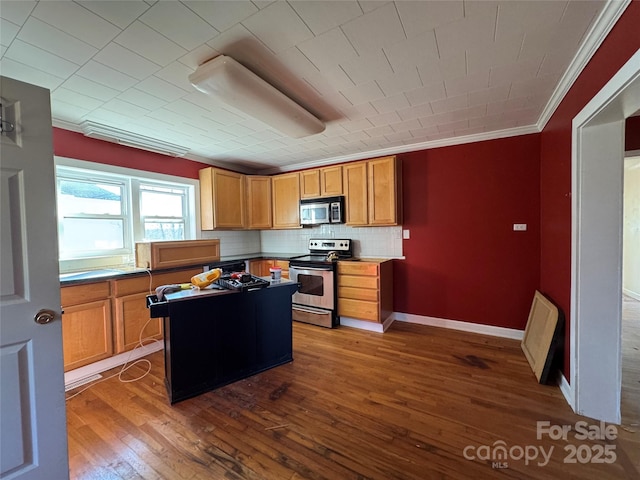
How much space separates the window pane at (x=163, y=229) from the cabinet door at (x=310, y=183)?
6.36 ft

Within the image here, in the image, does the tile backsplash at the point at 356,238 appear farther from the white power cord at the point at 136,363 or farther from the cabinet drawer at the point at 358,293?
the white power cord at the point at 136,363

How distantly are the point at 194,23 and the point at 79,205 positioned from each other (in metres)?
2.58

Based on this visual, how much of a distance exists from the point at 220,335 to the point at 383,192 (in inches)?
104

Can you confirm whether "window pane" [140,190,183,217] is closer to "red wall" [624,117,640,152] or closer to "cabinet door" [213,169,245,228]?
"cabinet door" [213,169,245,228]

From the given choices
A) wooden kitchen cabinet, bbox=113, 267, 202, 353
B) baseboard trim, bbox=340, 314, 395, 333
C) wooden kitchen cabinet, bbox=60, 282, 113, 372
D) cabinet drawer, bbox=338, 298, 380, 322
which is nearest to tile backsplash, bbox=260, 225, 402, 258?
cabinet drawer, bbox=338, 298, 380, 322

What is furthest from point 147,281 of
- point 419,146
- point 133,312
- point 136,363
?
point 419,146

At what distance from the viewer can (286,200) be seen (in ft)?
14.6

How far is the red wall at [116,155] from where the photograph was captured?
2.70 meters

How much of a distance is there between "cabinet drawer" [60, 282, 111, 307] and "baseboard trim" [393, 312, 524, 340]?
3554 mm

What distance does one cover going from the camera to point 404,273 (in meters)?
3.81

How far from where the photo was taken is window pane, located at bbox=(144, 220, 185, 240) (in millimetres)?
3529

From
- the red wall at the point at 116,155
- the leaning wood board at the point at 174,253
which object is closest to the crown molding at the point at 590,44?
the leaning wood board at the point at 174,253

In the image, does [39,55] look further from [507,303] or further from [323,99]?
[507,303]

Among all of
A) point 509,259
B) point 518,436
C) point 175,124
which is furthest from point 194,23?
point 509,259
